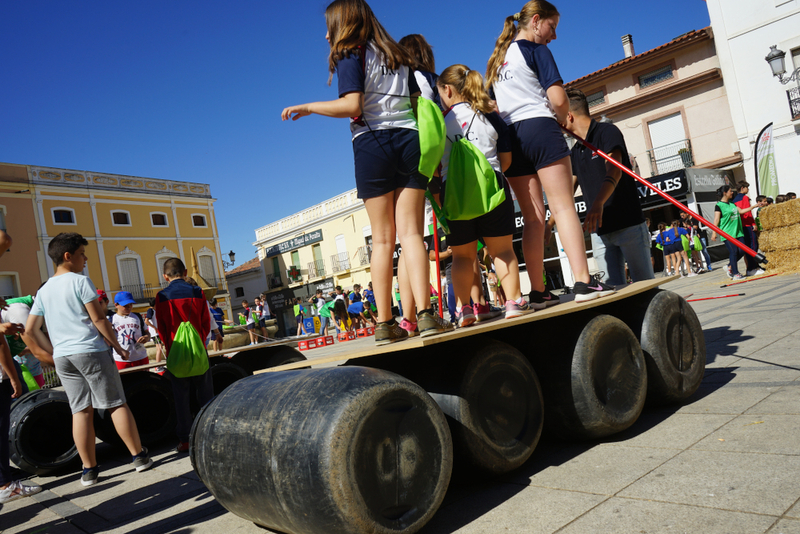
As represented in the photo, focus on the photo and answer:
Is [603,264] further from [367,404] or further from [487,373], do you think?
[367,404]

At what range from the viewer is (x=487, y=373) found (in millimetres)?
2496

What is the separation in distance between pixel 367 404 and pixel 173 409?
444cm

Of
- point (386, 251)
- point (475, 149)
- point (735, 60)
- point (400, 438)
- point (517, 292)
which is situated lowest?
point (400, 438)

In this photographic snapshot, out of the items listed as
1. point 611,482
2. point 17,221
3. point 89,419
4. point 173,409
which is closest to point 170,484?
point 89,419

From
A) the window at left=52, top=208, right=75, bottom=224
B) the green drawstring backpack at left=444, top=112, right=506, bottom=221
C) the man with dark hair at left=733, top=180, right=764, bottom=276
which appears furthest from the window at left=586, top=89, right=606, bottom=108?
the window at left=52, top=208, right=75, bottom=224

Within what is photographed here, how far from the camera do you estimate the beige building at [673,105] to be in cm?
2400

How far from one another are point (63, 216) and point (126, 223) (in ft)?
13.8

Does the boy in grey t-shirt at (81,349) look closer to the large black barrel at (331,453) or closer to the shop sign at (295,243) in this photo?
the large black barrel at (331,453)

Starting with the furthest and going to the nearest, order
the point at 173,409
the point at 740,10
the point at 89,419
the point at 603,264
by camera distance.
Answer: the point at 740,10, the point at 173,409, the point at 603,264, the point at 89,419

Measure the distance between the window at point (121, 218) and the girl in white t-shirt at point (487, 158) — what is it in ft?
135

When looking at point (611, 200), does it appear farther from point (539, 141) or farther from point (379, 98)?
point (379, 98)

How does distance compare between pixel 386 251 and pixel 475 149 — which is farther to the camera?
pixel 475 149

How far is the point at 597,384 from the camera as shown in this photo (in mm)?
2811

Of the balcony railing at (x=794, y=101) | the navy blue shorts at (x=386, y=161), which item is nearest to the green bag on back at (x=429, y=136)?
the navy blue shorts at (x=386, y=161)
